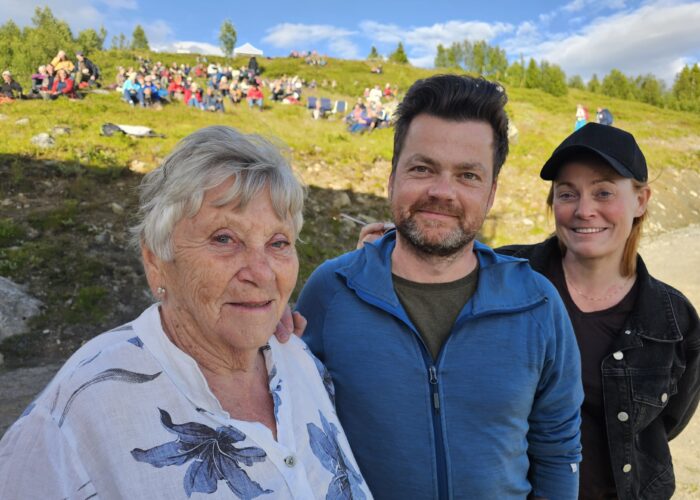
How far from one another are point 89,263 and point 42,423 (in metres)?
8.05

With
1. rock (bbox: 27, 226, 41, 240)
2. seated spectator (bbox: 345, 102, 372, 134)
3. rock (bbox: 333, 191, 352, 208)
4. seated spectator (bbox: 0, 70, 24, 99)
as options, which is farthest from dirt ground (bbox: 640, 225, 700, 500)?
seated spectator (bbox: 0, 70, 24, 99)

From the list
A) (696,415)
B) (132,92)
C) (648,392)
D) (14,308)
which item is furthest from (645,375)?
(132,92)

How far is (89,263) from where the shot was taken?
8.30 m

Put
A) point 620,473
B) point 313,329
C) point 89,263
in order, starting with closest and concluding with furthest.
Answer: point 313,329
point 620,473
point 89,263

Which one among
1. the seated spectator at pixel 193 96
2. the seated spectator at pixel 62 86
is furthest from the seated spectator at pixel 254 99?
the seated spectator at pixel 62 86

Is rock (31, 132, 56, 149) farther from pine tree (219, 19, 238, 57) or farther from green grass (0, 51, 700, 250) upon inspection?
pine tree (219, 19, 238, 57)

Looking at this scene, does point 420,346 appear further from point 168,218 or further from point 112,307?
point 112,307

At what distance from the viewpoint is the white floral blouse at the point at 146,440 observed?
117 cm

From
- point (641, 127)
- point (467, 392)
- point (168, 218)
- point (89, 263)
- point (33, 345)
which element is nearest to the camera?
point (168, 218)

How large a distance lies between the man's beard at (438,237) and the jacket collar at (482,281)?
16cm

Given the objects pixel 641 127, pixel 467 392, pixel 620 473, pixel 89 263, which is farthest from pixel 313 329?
pixel 641 127

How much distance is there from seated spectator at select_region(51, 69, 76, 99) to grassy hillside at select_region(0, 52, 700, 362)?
2.36ft

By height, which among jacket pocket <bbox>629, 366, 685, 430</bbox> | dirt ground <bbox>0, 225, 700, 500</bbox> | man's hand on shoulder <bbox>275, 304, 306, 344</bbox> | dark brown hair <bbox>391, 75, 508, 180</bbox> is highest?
dark brown hair <bbox>391, 75, 508, 180</bbox>

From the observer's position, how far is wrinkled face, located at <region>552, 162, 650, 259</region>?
2361mm
